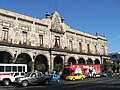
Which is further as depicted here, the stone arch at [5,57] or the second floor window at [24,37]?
the second floor window at [24,37]

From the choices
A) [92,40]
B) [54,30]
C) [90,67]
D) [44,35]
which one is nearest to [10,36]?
[44,35]

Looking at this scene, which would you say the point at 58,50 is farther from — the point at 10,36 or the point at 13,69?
the point at 13,69

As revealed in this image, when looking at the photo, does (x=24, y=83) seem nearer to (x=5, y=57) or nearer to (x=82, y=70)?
(x=5, y=57)


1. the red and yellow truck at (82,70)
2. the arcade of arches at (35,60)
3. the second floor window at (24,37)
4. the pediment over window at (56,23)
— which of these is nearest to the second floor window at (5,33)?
the arcade of arches at (35,60)

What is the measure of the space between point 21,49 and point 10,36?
9.22 ft

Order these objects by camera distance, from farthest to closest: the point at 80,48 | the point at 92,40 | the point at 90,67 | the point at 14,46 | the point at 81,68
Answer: the point at 92,40
the point at 80,48
the point at 90,67
the point at 81,68
the point at 14,46

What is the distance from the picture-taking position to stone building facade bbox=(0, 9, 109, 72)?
33281 mm

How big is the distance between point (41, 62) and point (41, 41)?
4283 mm

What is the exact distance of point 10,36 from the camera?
111 feet

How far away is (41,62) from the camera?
40.5 m

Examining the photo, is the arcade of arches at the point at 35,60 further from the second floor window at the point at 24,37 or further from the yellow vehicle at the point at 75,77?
the yellow vehicle at the point at 75,77

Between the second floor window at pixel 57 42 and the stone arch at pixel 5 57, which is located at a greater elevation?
the second floor window at pixel 57 42

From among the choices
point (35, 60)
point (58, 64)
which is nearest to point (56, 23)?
point (58, 64)

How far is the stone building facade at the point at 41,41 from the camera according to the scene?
109ft
